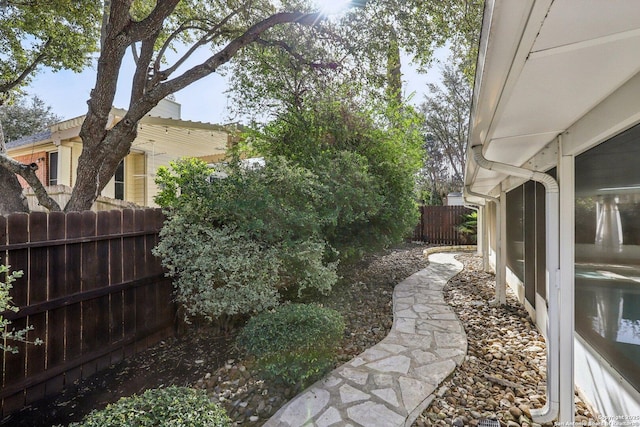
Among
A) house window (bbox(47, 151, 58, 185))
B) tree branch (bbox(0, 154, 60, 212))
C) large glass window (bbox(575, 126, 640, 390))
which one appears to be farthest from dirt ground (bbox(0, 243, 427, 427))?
house window (bbox(47, 151, 58, 185))

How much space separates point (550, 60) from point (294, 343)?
2640mm

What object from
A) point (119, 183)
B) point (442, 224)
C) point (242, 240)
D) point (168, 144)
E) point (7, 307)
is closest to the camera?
point (7, 307)

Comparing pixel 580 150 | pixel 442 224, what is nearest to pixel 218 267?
pixel 580 150

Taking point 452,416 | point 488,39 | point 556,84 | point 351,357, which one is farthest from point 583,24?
point 351,357

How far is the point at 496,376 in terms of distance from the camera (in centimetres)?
306

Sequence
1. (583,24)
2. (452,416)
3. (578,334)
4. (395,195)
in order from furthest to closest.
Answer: (395,195)
(578,334)
(452,416)
(583,24)

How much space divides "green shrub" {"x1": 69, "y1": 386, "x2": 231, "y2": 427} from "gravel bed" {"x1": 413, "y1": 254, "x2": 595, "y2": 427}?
1.61 metres

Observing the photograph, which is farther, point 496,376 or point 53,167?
point 53,167

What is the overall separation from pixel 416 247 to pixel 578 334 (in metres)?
9.84

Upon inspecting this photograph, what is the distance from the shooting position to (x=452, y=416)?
8.25ft

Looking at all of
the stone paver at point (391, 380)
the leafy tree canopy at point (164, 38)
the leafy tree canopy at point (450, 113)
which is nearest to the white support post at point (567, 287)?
the stone paver at point (391, 380)

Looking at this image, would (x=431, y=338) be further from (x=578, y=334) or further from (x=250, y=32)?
(x=250, y=32)

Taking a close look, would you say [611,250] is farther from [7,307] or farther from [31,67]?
[31,67]

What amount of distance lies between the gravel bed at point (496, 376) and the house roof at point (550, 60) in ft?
7.27
